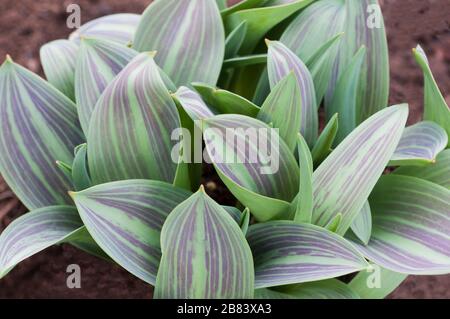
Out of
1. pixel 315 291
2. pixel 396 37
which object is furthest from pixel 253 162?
pixel 396 37

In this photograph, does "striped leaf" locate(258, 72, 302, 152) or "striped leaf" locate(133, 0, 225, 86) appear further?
"striped leaf" locate(133, 0, 225, 86)

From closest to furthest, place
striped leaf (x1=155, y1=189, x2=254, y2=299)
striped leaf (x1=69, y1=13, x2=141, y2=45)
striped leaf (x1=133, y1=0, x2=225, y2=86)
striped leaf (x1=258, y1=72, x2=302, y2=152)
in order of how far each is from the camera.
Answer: striped leaf (x1=155, y1=189, x2=254, y2=299)
striped leaf (x1=258, y1=72, x2=302, y2=152)
striped leaf (x1=133, y1=0, x2=225, y2=86)
striped leaf (x1=69, y1=13, x2=141, y2=45)

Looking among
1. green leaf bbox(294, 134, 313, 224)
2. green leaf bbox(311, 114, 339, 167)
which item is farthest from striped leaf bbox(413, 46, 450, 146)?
green leaf bbox(294, 134, 313, 224)

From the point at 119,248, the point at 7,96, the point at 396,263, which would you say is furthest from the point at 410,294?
the point at 7,96

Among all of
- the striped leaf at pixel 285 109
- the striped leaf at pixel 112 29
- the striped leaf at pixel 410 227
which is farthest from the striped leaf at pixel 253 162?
the striped leaf at pixel 112 29

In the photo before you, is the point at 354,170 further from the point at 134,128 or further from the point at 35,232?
the point at 35,232

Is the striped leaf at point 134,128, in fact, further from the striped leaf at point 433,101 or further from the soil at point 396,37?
the striped leaf at point 433,101

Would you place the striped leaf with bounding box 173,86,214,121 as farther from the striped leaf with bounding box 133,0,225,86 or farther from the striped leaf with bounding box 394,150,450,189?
the striped leaf with bounding box 394,150,450,189
